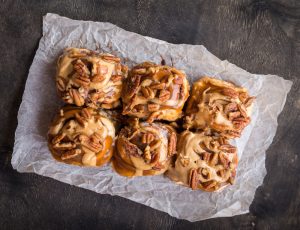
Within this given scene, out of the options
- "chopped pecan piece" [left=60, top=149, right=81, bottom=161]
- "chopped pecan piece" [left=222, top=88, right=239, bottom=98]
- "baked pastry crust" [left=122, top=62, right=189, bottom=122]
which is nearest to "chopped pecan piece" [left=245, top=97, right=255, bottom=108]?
"chopped pecan piece" [left=222, top=88, right=239, bottom=98]

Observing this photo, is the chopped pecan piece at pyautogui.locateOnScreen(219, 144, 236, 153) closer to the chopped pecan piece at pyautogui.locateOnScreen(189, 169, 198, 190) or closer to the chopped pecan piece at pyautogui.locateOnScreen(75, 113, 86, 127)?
the chopped pecan piece at pyautogui.locateOnScreen(189, 169, 198, 190)

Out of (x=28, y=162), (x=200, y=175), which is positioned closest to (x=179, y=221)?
(x=200, y=175)

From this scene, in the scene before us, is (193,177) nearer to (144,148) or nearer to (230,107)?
(144,148)

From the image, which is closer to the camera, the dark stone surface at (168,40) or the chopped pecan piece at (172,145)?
the chopped pecan piece at (172,145)

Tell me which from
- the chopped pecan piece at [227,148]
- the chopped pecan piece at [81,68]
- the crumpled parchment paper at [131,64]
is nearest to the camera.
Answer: the chopped pecan piece at [81,68]

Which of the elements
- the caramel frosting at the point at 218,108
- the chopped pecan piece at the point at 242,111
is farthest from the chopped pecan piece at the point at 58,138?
the chopped pecan piece at the point at 242,111

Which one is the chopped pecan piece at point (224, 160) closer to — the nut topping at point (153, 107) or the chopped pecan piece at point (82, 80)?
the nut topping at point (153, 107)

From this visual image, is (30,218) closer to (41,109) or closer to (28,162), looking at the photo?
(28,162)
